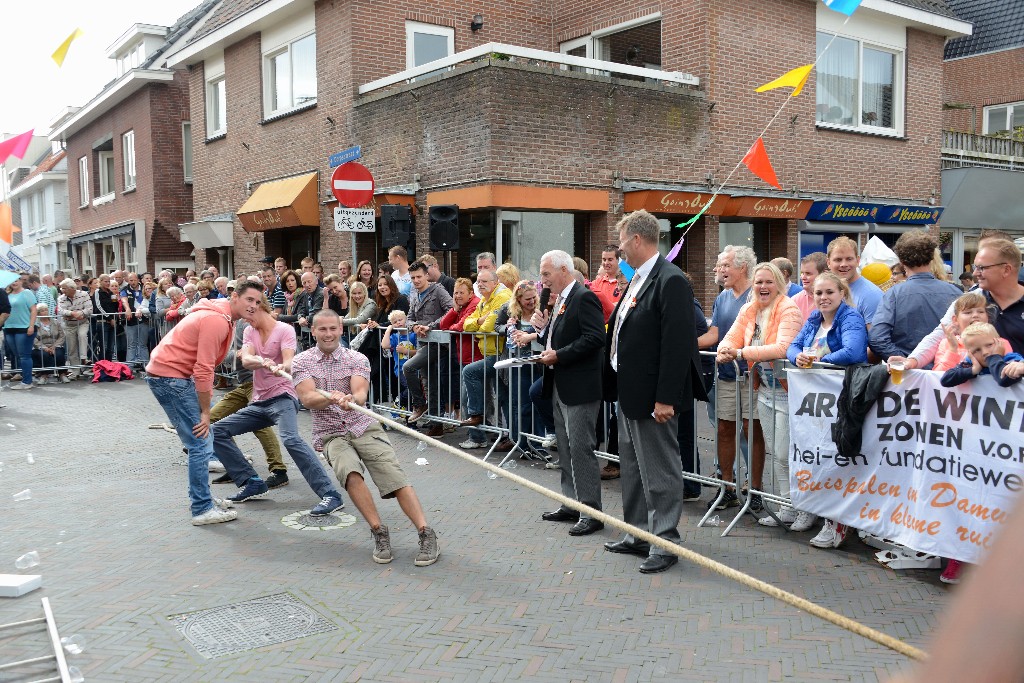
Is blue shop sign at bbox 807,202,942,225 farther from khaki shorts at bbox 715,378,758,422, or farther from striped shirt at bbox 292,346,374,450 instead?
striped shirt at bbox 292,346,374,450

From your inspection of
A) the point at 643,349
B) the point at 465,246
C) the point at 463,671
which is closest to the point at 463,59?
the point at 465,246

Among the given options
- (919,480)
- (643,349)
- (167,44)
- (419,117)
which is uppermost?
(167,44)

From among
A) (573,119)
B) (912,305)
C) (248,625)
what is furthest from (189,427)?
(573,119)

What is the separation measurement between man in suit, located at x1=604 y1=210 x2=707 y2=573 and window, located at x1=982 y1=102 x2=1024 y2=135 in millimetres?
24717

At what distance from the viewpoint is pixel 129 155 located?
1024 inches

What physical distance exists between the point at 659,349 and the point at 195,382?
3.50 m

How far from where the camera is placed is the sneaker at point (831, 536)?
230 inches

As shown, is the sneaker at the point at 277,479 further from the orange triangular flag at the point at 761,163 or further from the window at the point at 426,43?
the window at the point at 426,43

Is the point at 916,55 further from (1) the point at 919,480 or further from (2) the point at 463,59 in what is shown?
(1) the point at 919,480

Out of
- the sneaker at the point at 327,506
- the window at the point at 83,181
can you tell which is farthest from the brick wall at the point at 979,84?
the window at the point at 83,181

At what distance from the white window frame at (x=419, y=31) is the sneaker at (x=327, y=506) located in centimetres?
1152

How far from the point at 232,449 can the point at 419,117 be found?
8.53 meters

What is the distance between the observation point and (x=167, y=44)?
81.6 feet

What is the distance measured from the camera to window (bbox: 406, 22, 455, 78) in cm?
1647
